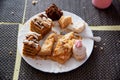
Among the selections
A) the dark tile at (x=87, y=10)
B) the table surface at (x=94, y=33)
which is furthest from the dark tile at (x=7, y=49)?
the dark tile at (x=87, y=10)

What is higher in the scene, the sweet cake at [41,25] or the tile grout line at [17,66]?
the sweet cake at [41,25]

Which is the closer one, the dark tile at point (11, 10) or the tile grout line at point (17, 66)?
the tile grout line at point (17, 66)

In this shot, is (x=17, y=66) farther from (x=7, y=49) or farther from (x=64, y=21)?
(x=64, y=21)

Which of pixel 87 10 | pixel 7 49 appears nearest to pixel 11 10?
pixel 7 49

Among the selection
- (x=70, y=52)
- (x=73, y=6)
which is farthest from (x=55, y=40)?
(x=73, y=6)

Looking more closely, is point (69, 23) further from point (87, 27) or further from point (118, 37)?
point (118, 37)

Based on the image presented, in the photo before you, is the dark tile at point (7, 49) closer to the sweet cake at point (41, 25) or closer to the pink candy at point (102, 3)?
the sweet cake at point (41, 25)
